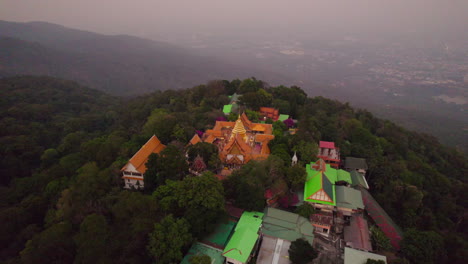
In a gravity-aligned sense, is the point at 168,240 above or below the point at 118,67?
above

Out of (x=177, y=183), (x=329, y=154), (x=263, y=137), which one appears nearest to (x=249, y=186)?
(x=177, y=183)

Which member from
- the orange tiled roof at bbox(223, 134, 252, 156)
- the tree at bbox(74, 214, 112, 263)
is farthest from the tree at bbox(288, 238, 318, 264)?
the tree at bbox(74, 214, 112, 263)

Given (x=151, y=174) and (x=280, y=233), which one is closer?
(x=280, y=233)

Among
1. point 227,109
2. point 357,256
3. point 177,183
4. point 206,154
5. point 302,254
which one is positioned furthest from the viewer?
point 227,109

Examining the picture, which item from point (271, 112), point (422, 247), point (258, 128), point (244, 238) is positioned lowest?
point (422, 247)

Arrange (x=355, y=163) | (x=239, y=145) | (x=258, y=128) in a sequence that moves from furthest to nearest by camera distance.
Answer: (x=258, y=128) → (x=355, y=163) → (x=239, y=145)

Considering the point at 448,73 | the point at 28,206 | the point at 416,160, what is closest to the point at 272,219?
the point at 28,206

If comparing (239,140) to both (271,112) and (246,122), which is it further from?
(271,112)
